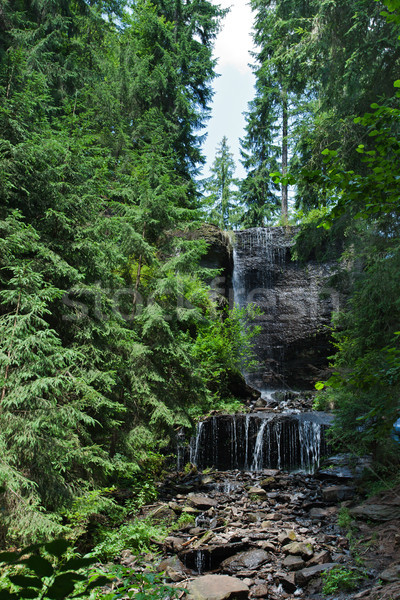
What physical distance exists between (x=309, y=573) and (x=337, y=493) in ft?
10.3

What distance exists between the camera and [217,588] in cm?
489

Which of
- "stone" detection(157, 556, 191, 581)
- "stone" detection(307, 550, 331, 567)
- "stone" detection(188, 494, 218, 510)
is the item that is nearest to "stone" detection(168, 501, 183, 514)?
"stone" detection(188, 494, 218, 510)

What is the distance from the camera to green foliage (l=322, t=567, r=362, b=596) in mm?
4650

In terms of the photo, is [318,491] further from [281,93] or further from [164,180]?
[281,93]

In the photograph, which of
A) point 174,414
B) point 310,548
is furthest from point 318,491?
point 174,414

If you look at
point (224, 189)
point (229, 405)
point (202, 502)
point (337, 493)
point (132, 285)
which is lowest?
point (202, 502)

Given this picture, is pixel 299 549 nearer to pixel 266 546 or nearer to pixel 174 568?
pixel 266 546

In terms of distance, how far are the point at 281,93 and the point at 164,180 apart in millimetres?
18712

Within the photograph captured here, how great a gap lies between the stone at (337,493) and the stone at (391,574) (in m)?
3.24

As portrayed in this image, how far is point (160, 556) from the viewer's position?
6004mm

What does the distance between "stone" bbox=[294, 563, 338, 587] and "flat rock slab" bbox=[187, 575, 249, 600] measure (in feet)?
2.33

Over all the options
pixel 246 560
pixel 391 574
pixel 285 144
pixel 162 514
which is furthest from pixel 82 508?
pixel 285 144

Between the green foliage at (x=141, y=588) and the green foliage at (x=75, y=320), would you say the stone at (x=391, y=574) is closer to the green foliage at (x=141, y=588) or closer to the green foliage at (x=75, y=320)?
the green foliage at (x=141, y=588)

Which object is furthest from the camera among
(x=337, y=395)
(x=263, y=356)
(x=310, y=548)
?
(x=263, y=356)
